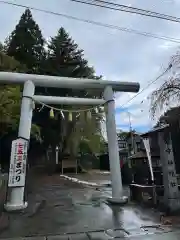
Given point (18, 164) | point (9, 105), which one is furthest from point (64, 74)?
point (18, 164)

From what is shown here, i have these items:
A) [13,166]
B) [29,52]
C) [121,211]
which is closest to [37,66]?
[29,52]

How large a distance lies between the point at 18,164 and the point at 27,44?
20119mm

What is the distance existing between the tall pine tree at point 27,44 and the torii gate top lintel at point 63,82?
15630 millimetres

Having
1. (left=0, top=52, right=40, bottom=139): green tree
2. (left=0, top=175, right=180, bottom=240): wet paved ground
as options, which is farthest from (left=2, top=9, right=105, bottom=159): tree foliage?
(left=0, top=175, right=180, bottom=240): wet paved ground

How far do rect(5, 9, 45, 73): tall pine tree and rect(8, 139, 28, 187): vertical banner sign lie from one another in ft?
56.2

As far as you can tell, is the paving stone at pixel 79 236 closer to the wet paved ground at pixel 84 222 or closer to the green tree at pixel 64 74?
the wet paved ground at pixel 84 222

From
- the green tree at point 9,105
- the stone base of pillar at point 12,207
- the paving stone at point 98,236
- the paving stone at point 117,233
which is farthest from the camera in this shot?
the green tree at point 9,105

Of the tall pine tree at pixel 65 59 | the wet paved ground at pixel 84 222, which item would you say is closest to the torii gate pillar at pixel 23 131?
the wet paved ground at pixel 84 222

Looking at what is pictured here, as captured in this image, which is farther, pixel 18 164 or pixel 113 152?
pixel 113 152

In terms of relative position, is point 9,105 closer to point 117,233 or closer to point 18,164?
point 18,164

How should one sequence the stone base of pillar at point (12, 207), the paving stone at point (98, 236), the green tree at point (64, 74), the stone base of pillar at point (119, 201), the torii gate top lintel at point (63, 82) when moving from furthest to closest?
the green tree at point (64, 74), the torii gate top lintel at point (63, 82), the stone base of pillar at point (119, 201), the stone base of pillar at point (12, 207), the paving stone at point (98, 236)

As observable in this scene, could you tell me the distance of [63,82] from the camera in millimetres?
9719

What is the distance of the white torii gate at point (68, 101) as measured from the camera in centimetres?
877

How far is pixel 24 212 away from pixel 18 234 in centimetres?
212
